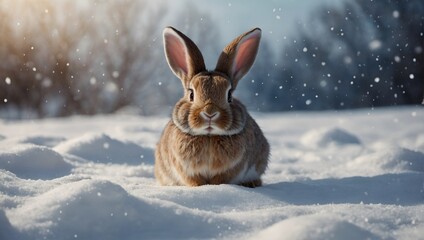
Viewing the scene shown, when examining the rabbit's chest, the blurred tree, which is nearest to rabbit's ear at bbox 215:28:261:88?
the rabbit's chest

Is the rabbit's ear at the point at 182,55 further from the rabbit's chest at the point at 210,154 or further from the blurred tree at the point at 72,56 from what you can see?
the blurred tree at the point at 72,56

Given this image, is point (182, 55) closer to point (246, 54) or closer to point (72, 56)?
point (246, 54)

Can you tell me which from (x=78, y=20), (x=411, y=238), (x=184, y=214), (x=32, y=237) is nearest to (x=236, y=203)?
(x=184, y=214)

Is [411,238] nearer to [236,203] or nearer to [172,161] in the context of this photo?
[236,203]

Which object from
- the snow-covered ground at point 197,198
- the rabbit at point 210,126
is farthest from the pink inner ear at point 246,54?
the snow-covered ground at point 197,198

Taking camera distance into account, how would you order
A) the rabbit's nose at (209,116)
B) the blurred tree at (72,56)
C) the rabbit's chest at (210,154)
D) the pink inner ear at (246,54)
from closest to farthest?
the rabbit's nose at (209,116)
the rabbit's chest at (210,154)
the pink inner ear at (246,54)
the blurred tree at (72,56)

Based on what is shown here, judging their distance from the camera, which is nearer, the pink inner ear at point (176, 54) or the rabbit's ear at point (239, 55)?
the rabbit's ear at point (239, 55)
